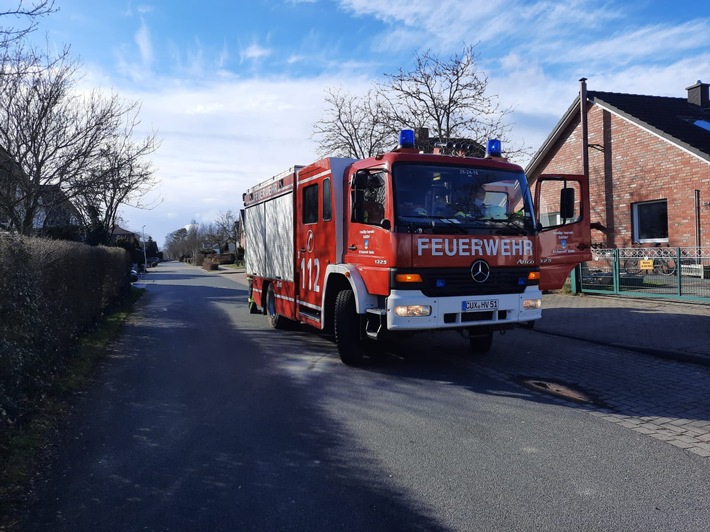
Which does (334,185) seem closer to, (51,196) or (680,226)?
(51,196)

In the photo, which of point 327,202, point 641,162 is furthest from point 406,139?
point 641,162

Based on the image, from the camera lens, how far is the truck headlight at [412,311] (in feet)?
21.9

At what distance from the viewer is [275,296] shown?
37.6 feet

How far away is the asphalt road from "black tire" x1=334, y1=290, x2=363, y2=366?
280 mm

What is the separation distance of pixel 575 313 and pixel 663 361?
461 cm

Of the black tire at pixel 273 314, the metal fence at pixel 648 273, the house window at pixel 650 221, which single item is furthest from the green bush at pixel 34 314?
the house window at pixel 650 221

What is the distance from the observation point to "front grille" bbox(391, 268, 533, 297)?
22.2ft

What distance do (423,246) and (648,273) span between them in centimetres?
896

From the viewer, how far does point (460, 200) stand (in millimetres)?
7156

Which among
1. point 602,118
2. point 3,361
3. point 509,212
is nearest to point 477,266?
point 509,212

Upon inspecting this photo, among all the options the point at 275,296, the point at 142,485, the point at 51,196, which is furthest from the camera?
the point at 51,196

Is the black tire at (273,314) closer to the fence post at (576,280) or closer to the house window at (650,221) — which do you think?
the fence post at (576,280)

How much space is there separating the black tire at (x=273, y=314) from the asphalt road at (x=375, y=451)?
3455mm

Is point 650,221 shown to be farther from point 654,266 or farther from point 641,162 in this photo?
point 654,266
